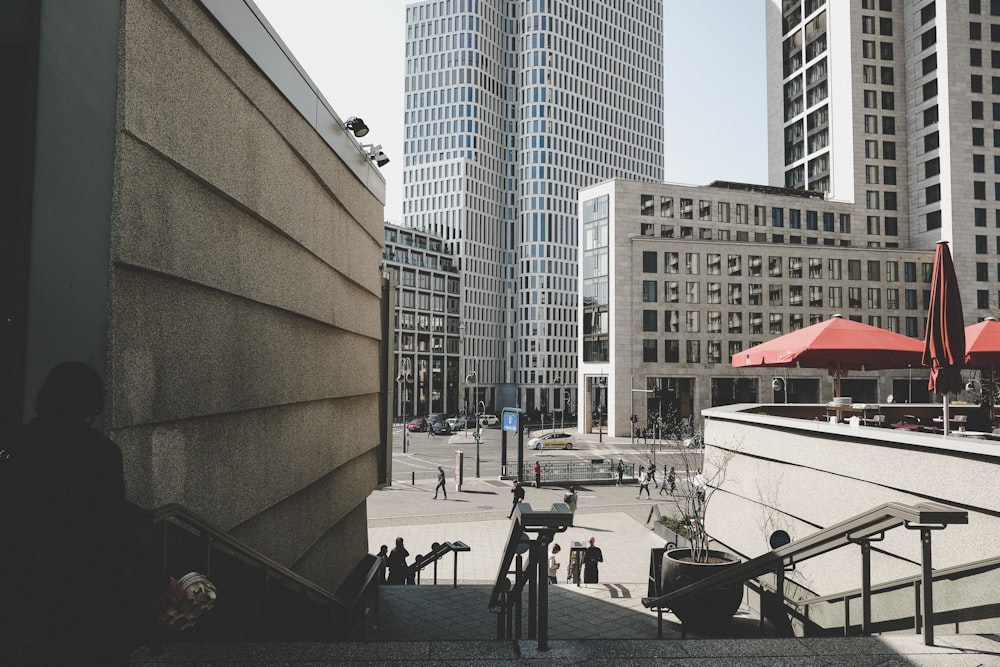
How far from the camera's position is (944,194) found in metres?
64.3

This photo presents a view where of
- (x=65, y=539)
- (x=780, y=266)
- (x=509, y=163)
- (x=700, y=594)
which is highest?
(x=509, y=163)

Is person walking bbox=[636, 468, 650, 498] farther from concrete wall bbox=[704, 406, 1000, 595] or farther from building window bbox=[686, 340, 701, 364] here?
building window bbox=[686, 340, 701, 364]

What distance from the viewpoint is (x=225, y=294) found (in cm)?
549

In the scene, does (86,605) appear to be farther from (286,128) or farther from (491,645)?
→ (286,128)

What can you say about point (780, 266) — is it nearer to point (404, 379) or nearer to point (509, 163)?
point (404, 379)

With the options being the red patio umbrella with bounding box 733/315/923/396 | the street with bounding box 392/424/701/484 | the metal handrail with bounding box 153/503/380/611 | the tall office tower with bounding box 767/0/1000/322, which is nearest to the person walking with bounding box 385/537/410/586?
the metal handrail with bounding box 153/503/380/611

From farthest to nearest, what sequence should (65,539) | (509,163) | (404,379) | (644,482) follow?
(509,163) → (404,379) → (644,482) → (65,539)

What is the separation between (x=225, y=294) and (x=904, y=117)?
79.9 meters

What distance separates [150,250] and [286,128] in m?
2.96

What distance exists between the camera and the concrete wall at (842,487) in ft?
23.0

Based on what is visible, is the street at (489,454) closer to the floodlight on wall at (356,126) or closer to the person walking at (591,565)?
the person walking at (591,565)

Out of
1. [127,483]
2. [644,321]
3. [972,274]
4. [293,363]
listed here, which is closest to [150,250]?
[127,483]

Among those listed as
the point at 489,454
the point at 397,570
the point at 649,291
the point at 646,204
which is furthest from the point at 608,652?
the point at 646,204

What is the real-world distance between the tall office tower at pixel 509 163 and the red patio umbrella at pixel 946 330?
350ft
